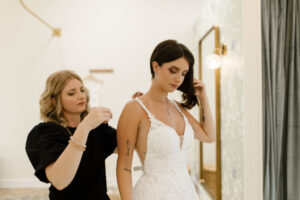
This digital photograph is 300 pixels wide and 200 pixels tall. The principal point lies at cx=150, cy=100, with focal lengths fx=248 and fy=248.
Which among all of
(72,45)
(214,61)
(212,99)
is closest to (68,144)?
(214,61)

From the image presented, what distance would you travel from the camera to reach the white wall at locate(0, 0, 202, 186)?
3631mm

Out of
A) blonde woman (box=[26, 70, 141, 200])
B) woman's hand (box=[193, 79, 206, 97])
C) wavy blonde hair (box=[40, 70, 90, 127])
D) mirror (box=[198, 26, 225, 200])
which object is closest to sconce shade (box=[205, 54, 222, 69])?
mirror (box=[198, 26, 225, 200])

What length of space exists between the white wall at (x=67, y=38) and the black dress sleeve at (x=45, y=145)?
2.70m

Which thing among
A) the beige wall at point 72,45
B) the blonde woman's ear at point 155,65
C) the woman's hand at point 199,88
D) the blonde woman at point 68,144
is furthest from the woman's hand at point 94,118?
the beige wall at point 72,45

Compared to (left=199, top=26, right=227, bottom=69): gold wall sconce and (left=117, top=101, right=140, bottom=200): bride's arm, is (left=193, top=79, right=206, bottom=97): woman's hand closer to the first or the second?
(left=117, top=101, right=140, bottom=200): bride's arm

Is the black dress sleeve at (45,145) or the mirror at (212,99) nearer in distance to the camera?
the black dress sleeve at (45,145)

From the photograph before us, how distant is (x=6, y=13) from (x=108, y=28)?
4.93 ft

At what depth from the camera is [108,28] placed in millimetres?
3645

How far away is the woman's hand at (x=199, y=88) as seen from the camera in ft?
4.61

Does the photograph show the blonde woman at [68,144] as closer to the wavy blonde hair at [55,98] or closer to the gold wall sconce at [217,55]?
the wavy blonde hair at [55,98]

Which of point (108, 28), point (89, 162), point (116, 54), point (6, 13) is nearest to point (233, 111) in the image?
point (89, 162)

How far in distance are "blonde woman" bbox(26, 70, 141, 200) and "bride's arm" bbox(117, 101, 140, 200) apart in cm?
8

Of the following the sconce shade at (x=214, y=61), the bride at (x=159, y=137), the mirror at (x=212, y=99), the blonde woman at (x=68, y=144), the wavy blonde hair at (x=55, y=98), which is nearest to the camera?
the blonde woman at (x=68, y=144)

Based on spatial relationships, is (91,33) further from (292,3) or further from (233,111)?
(292,3)
